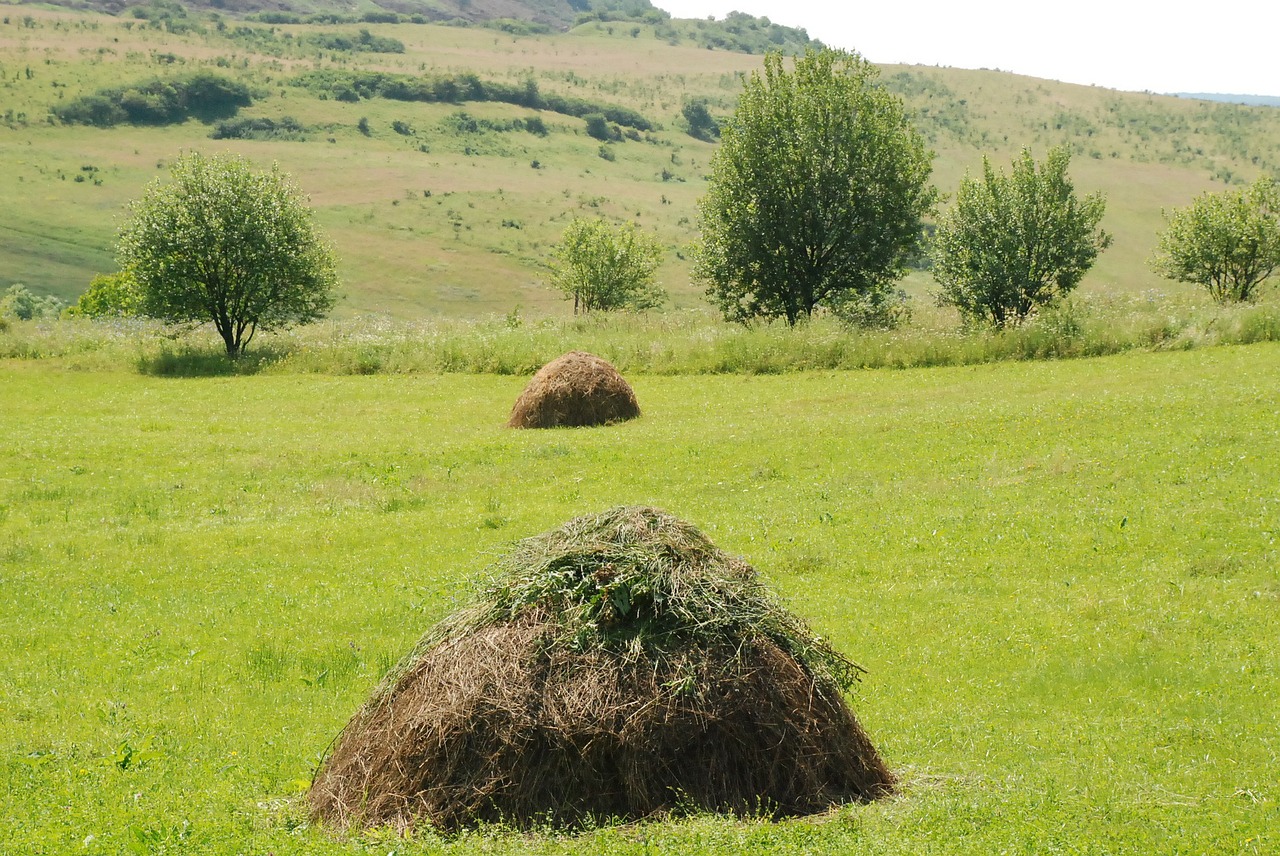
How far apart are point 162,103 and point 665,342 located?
137553 mm

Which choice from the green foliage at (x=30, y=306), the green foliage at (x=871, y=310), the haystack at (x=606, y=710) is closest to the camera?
the haystack at (x=606, y=710)

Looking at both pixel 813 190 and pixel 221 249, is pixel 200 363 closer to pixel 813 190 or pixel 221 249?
pixel 221 249

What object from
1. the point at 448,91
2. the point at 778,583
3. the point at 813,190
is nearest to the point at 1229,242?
the point at 813,190

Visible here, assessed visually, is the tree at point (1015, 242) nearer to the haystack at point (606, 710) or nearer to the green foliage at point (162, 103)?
the haystack at point (606, 710)

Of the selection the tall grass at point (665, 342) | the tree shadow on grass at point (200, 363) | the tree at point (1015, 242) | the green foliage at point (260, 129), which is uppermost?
the green foliage at point (260, 129)

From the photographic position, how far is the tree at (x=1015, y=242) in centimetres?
4428

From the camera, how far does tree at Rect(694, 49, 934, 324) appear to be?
4862cm

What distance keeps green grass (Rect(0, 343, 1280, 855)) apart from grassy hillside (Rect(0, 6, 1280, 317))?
6873cm

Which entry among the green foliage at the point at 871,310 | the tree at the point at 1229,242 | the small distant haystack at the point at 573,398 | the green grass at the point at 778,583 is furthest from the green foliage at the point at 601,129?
the small distant haystack at the point at 573,398

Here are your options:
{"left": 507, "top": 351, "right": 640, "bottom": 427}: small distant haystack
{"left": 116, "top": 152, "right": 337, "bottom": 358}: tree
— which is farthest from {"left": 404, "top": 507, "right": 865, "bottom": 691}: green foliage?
{"left": 116, "top": 152, "right": 337, "bottom": 358}: tree

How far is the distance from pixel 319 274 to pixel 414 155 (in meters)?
114

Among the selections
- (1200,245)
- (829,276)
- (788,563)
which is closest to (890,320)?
(829,276)

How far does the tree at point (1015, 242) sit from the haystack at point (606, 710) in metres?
37.2

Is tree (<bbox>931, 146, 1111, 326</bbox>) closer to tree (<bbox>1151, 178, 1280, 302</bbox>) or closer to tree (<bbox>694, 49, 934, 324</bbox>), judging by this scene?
tree (<bbox>694, 49, 934, 324</bbox>)
